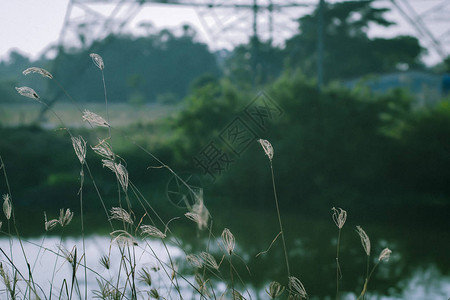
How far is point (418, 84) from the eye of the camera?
16.5 metres

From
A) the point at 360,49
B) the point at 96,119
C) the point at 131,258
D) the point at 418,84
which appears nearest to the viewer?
the point at 96,119

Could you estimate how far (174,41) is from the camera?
14.2m

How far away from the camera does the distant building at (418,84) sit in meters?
9.32

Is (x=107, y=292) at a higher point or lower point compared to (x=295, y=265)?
higher

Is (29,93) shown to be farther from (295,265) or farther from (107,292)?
(295,265)

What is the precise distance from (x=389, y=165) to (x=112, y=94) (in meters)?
6.85

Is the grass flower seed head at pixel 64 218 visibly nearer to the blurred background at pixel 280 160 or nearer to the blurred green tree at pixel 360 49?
the blurred background at pixel 280 160

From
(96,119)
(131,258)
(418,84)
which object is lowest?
(418,84)

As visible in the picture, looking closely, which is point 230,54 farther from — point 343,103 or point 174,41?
point 343,103

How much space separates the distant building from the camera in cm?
932

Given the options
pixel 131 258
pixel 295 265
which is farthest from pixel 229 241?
pixel 295 265

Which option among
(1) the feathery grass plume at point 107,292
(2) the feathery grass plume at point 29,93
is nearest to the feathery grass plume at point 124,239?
(1) the feathery grass plume at point 107,292

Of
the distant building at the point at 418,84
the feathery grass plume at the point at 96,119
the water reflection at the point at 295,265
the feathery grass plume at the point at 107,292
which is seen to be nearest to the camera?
the feathery grass plume at the point at 96,119

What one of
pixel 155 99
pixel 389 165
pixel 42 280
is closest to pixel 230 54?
pixel 155 99
